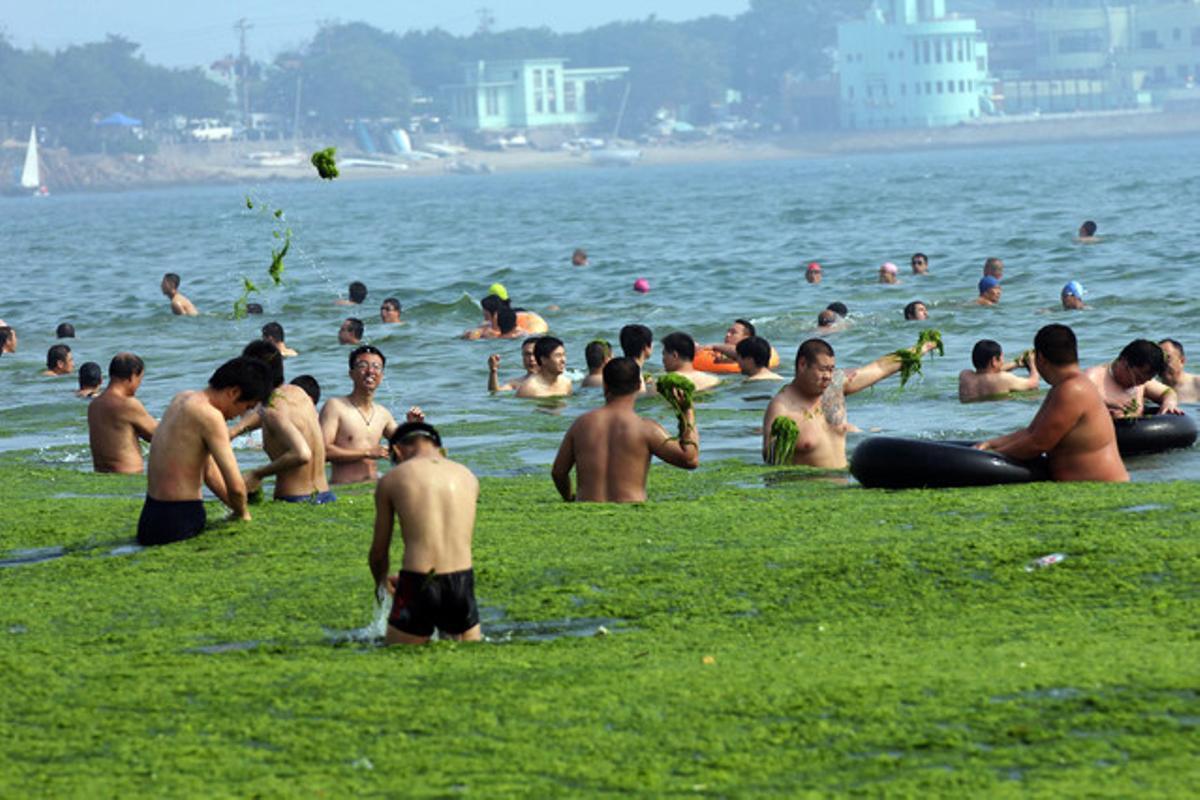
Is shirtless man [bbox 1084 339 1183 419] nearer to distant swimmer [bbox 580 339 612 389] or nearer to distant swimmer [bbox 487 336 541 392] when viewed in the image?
distant swimmer [bbox 580 339 612 389]

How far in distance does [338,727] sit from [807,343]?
6785mm

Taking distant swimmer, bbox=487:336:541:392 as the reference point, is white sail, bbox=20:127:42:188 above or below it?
above

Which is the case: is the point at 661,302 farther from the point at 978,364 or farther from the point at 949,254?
the point at 978,364

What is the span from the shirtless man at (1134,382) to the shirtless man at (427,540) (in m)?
5.81

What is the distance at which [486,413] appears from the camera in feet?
63.9

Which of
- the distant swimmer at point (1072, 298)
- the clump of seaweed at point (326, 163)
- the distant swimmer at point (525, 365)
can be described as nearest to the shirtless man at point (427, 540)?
the clump of seaweed at point (326, 163)

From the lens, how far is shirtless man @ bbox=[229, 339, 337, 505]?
11.7 meters

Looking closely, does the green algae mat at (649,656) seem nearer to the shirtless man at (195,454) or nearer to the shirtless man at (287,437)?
the shirtless man at (195,454)

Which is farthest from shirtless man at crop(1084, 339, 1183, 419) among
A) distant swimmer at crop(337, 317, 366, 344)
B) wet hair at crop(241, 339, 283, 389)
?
distant swimmer at crop(337, 317, 366, 344)

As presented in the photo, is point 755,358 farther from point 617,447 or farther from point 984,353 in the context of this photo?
point 617,447

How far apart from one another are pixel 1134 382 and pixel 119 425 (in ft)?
25.2

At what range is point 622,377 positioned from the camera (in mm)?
11258

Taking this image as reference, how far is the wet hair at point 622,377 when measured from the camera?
1124cm

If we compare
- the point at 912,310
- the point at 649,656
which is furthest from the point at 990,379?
the point at 649,656
